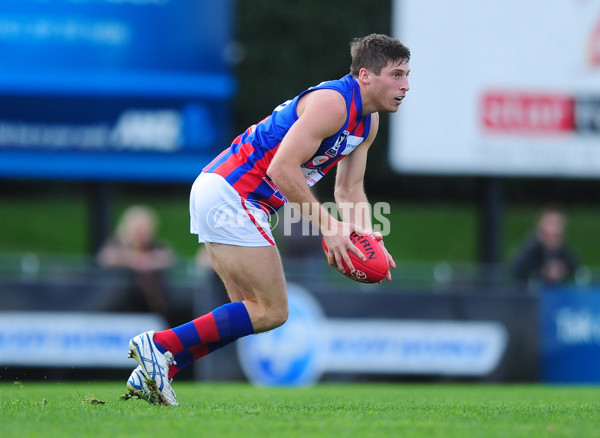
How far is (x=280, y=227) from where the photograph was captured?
14.4 metres

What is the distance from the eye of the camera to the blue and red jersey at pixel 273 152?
5621 millimetres

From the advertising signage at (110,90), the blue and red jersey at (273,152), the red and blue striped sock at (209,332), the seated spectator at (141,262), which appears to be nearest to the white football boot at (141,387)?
the red and blue striped sock at (209,332)

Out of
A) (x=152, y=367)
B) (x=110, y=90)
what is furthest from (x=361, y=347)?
(x=152, y=367)

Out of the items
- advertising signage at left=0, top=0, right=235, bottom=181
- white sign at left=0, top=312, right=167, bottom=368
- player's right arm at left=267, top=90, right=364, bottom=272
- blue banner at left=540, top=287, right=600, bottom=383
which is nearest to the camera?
player's right arm at left=267, top=90, right=364, bottom=272

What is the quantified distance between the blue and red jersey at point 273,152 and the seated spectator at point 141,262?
501 centimetres

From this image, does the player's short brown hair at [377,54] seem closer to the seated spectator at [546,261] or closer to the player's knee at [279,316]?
the player's knee at [279,316]

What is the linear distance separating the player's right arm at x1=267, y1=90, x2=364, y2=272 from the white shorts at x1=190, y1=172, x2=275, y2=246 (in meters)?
0.36

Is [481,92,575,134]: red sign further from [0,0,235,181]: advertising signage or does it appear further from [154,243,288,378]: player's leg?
[154,243,288,378]: player's leg

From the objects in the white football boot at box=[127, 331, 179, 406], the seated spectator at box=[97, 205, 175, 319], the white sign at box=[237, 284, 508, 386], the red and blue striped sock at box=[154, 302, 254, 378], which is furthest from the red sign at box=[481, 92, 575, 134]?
the white football boot at box=[127, 331, 179, 406]

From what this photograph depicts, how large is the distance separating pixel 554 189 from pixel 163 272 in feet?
55.4

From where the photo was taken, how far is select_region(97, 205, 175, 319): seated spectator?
34.8ft

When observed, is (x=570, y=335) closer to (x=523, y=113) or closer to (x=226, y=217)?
(x=523, y=113)

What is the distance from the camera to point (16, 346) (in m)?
10.2

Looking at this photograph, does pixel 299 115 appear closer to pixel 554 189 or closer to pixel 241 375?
pixel 241 375
